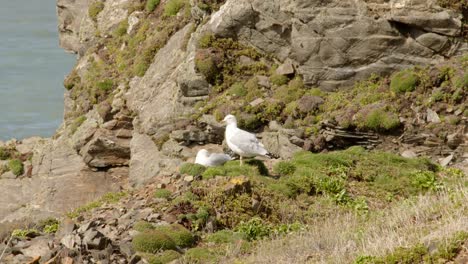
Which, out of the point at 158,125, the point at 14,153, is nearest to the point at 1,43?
the point at 14,153

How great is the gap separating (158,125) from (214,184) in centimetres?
1268

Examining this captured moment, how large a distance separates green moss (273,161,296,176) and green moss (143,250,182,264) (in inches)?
268

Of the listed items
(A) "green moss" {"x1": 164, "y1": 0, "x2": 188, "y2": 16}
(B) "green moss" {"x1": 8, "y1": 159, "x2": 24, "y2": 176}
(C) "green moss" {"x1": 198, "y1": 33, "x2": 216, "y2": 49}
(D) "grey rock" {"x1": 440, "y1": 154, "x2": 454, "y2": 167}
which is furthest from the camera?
(A) "green moss" {"x1": 164, "y1": 0, "x2": 188, "y2": 16}

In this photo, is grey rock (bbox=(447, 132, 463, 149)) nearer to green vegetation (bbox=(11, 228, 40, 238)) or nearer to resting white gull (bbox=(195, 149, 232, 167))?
resting white gull (bbox=(195, 149, 232, 167))

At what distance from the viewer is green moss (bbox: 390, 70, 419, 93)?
31.1 m

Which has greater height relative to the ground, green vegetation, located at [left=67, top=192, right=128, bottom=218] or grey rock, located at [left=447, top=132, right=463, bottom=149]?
green vegetation, located at [left=67, top=192, right=128, bottom=218]

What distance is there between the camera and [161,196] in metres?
23.0

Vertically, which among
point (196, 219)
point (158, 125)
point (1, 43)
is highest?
point (196, 219)

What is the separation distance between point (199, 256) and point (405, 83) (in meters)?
13.8

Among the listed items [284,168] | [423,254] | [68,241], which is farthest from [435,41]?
[423,254]

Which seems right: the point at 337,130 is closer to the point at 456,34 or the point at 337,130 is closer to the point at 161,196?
the point at 456,34

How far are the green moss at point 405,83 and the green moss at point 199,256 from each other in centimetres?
1314

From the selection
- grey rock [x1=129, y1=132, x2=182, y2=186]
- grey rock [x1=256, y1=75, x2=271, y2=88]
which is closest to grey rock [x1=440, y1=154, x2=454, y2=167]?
grey rock [x1=256, y1=75, x2=271, y2=88]

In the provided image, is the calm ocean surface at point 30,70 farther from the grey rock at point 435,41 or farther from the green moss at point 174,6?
the grey rock at point 435,41
